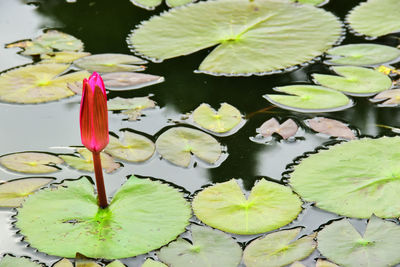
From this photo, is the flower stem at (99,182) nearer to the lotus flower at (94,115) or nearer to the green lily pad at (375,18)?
the lotus flower at (94,115)

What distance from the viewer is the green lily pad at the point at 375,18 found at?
2.87 meters

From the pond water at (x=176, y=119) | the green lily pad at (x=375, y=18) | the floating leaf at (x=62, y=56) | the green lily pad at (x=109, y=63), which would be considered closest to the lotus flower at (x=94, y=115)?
the pond water at (x=176, y=119)

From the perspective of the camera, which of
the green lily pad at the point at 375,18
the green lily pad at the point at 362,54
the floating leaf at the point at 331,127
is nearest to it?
the floating leaf at the point at 331,127

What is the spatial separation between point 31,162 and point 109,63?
2.41 feet

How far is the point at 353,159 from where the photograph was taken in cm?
203

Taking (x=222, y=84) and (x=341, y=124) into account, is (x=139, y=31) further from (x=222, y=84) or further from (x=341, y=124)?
(x=341, y=124)

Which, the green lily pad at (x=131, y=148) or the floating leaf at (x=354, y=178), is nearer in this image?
the floating leaf at (x=354, y=178)

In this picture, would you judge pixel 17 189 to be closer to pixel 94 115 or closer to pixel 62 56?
pixel 94 115

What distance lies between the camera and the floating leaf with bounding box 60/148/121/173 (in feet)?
6.75

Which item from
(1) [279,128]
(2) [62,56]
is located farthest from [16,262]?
(2) [62,56]

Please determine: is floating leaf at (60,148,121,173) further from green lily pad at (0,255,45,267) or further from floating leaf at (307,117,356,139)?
floating leaf at (307,117,356,139)

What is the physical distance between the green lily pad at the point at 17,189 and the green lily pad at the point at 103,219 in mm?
43

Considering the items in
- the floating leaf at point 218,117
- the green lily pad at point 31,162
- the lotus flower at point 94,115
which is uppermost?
the lotus flower at point 94,115

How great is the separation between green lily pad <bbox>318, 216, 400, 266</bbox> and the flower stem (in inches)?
24.6
